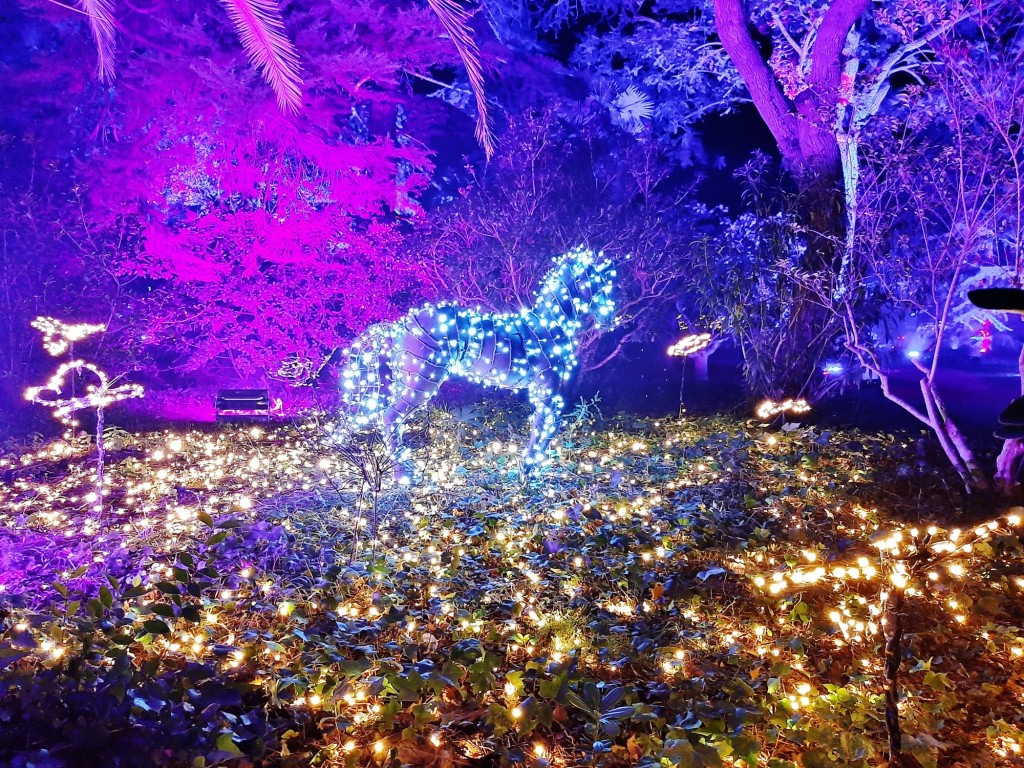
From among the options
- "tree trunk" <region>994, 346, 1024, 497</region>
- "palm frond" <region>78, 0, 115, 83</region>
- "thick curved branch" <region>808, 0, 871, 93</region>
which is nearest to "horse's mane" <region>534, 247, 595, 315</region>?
"tree trunk" <region>994, 346, 1024, 497</region>

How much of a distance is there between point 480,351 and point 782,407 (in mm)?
4730

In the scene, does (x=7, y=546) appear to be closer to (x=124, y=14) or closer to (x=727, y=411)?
(x=124, y=14)


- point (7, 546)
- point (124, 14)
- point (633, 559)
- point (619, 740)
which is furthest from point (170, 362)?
point (619, 740)

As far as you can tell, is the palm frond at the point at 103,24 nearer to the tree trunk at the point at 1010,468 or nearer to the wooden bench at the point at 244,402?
the wooden bench at the point at 244,402

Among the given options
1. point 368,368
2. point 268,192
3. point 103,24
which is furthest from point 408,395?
point 103,24

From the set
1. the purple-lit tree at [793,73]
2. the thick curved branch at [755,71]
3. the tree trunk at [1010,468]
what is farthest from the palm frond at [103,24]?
the tree trunk at [1010,468]

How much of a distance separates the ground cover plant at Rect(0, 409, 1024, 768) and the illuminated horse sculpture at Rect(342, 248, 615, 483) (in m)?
0.81

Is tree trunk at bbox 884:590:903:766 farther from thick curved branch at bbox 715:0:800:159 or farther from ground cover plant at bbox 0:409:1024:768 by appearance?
thick curved branch at bbox 715:0:800:159

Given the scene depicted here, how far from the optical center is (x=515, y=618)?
390 centimetres

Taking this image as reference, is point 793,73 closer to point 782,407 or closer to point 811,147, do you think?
point 811,147

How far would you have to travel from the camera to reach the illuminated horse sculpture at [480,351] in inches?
258

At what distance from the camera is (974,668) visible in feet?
11.0

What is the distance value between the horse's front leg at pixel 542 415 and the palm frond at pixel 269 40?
3530 mm

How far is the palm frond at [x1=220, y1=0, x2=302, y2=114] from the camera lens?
15.3 feet
